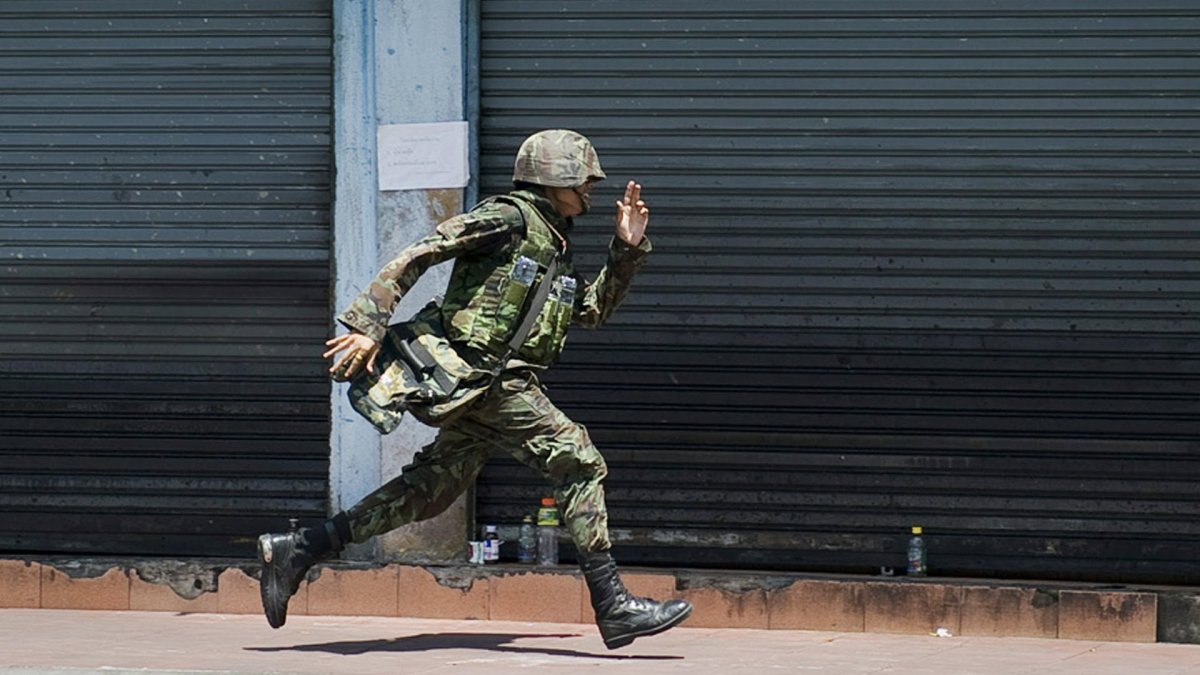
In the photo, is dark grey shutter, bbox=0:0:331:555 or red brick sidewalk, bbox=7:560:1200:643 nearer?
red brick sidewalk, bbox=7:560:1200:643

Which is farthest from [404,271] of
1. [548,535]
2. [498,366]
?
[548,535]

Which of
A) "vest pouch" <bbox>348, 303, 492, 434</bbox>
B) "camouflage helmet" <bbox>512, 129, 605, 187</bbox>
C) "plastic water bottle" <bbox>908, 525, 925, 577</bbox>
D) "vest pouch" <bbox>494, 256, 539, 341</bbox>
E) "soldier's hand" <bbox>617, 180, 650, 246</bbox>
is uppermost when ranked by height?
"camouflage helmet" <bbox>512, 129, 605, 187</bbox>

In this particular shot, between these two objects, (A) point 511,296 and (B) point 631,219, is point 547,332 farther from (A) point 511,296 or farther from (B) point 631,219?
(B) point 631,219

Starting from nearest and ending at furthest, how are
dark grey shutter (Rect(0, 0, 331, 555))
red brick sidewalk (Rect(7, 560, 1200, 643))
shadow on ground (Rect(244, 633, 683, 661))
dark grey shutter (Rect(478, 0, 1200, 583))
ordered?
shadow on ground (Rect(244, 633, 683, 661)) < red brick sidewalk (Rect(7, 560, 1200, 643)) < dark grey shutter (Rect(478, 0, 1200, 583)) < dark grey shutter (Rect(0, 0, 331, 555))

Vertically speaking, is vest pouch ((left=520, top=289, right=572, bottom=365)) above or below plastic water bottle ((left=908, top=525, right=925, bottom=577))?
above

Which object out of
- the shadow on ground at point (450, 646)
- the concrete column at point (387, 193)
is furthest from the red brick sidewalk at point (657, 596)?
the shadow on ground at point (450, 646)

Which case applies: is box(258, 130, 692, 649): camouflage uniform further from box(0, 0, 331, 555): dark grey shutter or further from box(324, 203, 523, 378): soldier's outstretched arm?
box(0, 0, 331, 555): dark grey shutter

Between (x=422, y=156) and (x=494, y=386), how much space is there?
1928mm

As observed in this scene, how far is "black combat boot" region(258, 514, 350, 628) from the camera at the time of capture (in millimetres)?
7352

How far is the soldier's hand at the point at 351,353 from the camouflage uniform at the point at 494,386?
0.13ft

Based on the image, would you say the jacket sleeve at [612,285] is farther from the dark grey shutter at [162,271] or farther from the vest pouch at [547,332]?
the dark grey shutter at [162,271]

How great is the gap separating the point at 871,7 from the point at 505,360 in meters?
2.45

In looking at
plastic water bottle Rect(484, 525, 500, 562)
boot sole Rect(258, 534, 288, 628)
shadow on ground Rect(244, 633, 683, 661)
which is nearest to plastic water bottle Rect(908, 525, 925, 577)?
shadow on ground Rect(244, 633, 683, 661)

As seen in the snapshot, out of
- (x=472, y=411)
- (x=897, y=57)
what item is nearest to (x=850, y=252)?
(x=897, y=57)
